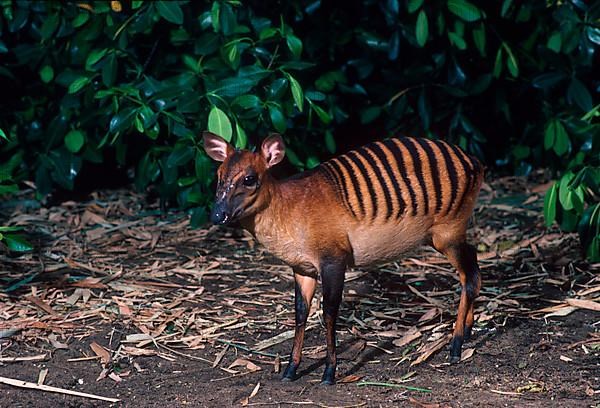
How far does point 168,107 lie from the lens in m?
6.67

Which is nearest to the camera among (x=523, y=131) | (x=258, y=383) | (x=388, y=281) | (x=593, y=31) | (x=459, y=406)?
(x=459, y=406)

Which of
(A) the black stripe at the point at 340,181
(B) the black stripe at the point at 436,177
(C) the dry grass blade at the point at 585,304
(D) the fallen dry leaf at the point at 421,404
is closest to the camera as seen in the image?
(D) the fallen dry leaf at the point at 421,404

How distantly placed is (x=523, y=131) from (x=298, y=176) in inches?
163

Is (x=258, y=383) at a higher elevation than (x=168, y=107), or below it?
below

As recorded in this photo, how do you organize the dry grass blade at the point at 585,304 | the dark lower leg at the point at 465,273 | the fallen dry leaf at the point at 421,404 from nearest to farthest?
the fallen dry leaf at the point at 421,404 < the dark lower leg at the point at 465,273 < the dry grass blade at the point at 585,304

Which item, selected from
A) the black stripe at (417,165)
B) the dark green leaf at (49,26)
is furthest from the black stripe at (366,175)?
the dark green leaf at (49,26)

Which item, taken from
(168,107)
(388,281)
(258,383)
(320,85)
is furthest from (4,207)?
(258,383)

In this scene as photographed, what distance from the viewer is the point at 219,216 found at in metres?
4.64

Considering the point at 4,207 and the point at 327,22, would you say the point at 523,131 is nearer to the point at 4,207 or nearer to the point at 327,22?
the point at 327,22

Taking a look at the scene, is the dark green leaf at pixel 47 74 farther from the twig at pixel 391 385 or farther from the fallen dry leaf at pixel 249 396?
the twig at pixel 391 385

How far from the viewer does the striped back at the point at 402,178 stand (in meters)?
5.13

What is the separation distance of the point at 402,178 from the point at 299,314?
883mm

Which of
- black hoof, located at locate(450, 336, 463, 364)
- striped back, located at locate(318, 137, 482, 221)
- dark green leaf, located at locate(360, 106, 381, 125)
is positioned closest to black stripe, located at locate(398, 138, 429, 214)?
striped back, located at locate(318, 137, 482, 221)

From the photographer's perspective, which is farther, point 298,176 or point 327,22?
point 327,22
